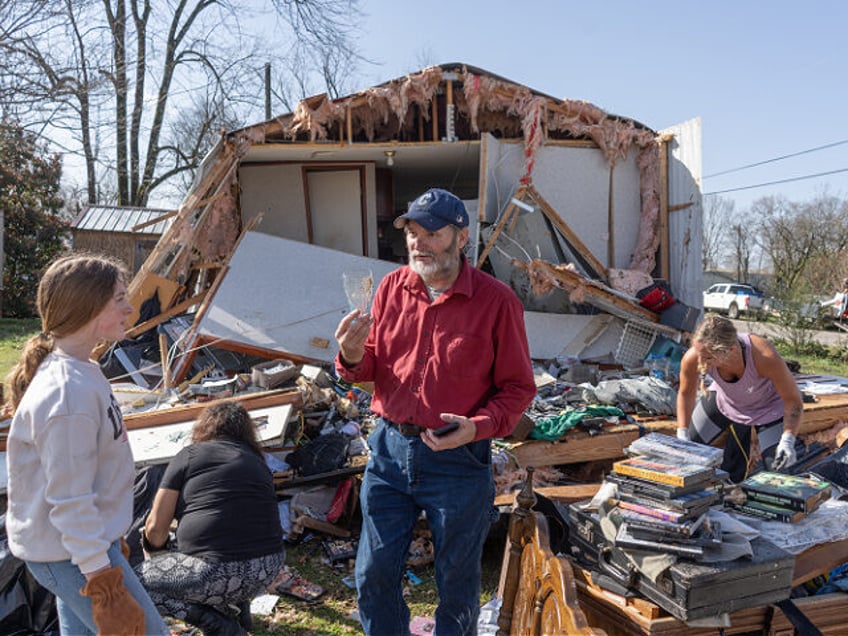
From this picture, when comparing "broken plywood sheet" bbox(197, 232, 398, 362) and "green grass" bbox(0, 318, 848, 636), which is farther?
"broken plywood sheet" bbox(197, 232, 398, 362)

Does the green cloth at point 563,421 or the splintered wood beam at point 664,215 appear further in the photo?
the splintered wood beam at point 664,215

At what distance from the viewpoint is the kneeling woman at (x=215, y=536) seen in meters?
3.10

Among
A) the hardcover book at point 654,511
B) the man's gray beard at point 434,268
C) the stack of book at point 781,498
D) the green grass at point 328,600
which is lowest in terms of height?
the green grass at point 328,600

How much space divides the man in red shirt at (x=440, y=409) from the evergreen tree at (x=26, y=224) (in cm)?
1946

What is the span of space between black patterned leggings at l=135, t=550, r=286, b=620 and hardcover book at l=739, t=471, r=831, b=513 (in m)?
2.56

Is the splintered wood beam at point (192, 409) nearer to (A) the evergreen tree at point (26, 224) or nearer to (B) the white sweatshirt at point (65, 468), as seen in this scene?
(B) the white sweatshirt at point (65, 468)

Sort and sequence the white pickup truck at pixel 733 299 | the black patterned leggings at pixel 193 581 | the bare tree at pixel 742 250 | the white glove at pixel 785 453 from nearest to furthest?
the black patterned leggings at pixel 193 581 → the white glove at pixel 785 453 → the white pickup truck at pixel 733 299 → the bare tree at pixel 742 250

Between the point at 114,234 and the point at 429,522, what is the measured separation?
742 inches

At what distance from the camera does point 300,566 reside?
438cm

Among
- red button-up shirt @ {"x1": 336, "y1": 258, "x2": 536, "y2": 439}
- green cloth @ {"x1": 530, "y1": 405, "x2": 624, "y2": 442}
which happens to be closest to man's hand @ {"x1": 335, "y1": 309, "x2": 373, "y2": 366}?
Result: red button-up shirt @ {"x1": 336, "y1": 258, "x2": 536, "y2": 439}

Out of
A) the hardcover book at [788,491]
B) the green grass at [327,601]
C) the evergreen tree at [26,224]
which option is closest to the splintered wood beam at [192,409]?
the green grass at [327,601]

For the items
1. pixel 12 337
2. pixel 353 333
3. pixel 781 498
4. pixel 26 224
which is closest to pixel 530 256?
pixel 781 498

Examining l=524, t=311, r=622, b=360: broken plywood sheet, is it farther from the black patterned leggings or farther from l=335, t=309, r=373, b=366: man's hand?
l=335, t=309, r=373, b=366: man's hand

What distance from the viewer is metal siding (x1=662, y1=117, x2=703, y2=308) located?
8.48 metres
